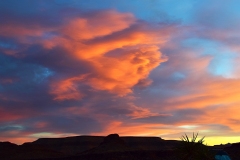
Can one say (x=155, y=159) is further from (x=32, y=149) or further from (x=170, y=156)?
(x=32, y=149)

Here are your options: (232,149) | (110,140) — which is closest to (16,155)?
(110,140)

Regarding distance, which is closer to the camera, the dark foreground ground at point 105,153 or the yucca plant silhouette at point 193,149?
the yucca plant silhouette at point 193,149

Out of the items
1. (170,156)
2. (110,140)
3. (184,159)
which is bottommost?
(184,159)

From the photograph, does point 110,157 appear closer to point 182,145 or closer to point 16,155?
point 16,155

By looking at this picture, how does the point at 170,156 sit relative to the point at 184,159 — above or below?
above

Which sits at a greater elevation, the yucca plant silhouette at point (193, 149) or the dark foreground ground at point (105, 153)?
the dark foreground ground at point (105, 153)

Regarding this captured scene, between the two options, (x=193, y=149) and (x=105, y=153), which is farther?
(x=105, y=153)

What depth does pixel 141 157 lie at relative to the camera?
122625mm

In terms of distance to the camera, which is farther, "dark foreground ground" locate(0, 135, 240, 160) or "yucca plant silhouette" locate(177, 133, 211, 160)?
"dark foreground ground" locate(0, 135, 240, 160)

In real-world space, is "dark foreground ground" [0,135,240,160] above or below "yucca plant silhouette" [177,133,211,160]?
above

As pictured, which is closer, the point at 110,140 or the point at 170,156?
the point at 170,156

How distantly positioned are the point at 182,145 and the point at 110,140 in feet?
439

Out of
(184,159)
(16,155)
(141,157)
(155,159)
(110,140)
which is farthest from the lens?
(110,140)

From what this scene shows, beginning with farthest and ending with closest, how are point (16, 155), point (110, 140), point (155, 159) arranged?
point (110, 140) < point (16, 155) < point (155, 159)
